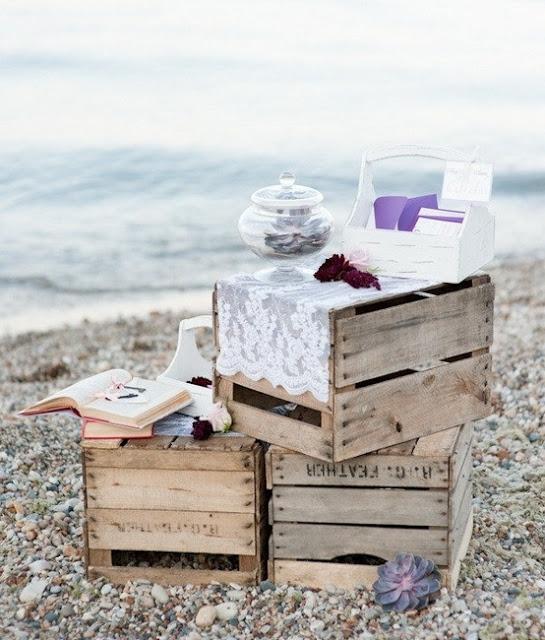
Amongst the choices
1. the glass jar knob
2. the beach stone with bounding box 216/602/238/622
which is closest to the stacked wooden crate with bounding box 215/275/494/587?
the beach stone with bounding box 216/602/238/622

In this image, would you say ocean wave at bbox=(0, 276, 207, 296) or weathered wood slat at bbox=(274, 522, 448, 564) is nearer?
weathered wood slat at bbox=(274, 522, 448, 564)

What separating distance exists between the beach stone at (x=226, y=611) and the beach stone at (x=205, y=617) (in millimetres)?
23

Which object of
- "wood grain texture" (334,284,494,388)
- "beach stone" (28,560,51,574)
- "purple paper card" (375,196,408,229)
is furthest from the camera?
"beach stone" (28,560,51,574)

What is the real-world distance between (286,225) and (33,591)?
180 cm

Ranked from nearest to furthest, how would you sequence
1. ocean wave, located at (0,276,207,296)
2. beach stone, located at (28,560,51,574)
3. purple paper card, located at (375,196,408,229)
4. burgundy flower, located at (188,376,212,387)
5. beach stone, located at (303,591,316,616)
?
beach stone, located at (303,591,316,616) → purple paper card, located at (375,196,408,229) → beach stone, located at (28,560,51,574) → burgundy flower, located at (188,376,212,387) → ocean wave, located at (0,276,207,296)

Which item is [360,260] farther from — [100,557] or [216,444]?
[100,557]

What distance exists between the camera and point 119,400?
4.03 m

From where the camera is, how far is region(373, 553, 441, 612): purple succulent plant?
3643mm

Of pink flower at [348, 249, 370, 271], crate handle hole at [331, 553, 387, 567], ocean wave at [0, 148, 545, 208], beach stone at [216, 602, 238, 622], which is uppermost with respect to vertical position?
pink flower at [348, 249, 370, 271]

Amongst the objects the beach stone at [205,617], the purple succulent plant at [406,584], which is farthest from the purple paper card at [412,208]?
the beach stone at [205,617]

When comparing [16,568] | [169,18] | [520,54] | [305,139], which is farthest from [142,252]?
[520,54]

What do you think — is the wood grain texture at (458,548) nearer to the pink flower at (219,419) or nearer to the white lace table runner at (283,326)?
the white lace table runner at (283,326)

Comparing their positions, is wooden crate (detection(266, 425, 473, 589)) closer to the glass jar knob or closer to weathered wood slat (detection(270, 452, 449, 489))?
weathered wood slat (detection(270, 452, 449, 489))

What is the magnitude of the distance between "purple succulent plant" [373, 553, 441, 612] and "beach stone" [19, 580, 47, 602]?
1355 mm
